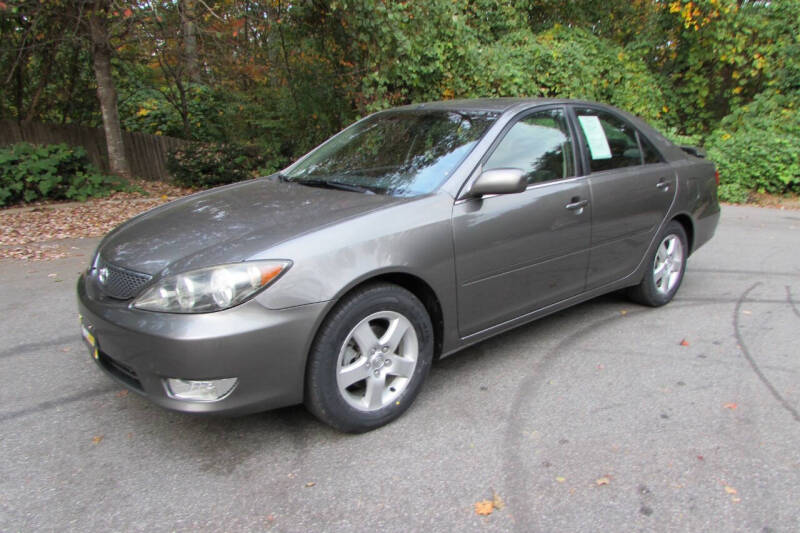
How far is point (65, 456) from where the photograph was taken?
2.82m

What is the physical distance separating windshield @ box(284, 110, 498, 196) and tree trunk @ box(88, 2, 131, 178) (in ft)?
24.8

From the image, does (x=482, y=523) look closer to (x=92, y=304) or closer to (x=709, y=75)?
(x=92, y=304)

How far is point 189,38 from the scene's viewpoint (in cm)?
1155

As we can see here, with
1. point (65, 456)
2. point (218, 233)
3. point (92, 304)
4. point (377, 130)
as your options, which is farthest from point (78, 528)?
point (377, 130)

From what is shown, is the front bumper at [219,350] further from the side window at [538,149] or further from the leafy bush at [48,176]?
the leafy bush at [48,176]

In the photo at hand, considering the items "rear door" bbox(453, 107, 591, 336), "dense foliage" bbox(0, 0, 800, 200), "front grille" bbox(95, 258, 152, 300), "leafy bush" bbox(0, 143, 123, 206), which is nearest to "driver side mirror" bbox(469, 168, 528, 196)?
"rear door" bbox(453, 107, 591, 336)

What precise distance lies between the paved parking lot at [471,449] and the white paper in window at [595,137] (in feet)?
4.16

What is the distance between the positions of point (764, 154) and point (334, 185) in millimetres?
9528

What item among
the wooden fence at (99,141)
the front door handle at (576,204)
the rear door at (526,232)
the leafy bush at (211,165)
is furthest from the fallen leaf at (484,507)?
the wooden fence at (99,141)

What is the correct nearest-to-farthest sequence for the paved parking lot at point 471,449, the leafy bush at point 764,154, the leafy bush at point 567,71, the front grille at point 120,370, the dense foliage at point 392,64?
the paved parking lot at point 471,449 < the front grille at point 120,370 < the dense foliage at point 392,64 < the leafy bush at point 764,154 < the leafy bush at point 567,71

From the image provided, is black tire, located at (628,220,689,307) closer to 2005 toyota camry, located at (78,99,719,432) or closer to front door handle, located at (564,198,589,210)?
2005 toyota camry, located at (78,99,719,432)

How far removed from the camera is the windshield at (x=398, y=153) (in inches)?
135

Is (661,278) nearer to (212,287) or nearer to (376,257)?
(376,257)

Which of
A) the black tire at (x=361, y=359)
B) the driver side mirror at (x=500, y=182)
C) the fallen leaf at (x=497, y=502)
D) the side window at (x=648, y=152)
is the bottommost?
the fallen leaf at (x=497, y=502)
